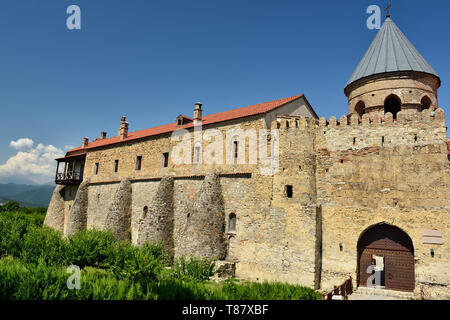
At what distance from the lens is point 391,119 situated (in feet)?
50.4

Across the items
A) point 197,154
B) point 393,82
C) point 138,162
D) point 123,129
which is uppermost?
point 393,82

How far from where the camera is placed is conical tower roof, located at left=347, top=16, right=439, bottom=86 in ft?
58.9

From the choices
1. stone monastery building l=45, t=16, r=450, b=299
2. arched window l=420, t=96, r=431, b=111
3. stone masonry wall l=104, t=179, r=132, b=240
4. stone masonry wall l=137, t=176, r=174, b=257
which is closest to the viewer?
stone monastery building l=45, t=16, r=450, b=299

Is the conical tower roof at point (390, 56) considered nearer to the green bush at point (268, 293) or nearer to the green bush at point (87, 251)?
→ the green bush at point (268, 293)

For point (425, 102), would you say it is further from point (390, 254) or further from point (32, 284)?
point (32, 284)

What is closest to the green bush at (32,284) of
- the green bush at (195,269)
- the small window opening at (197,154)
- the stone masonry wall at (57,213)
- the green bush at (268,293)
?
the green bush at (268,293)

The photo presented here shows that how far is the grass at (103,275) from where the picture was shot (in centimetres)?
983

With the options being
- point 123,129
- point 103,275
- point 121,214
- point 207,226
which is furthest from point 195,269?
point 123,129

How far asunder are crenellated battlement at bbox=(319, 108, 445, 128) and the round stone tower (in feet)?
5.64

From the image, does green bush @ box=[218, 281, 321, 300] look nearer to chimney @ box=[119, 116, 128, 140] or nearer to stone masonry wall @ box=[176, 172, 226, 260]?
stone masonry wall @ box=[176, 172, 226, 260]

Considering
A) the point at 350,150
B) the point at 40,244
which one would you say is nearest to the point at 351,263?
the point at 350,150

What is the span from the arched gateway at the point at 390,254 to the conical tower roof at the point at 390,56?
9107 millimetres

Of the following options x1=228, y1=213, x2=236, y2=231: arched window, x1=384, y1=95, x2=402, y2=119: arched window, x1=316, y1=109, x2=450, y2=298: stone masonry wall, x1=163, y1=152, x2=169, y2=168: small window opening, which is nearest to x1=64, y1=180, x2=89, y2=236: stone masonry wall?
x1=163, y1=152, x2=169, y2=168: small window opening

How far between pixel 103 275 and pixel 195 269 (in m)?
4.62
